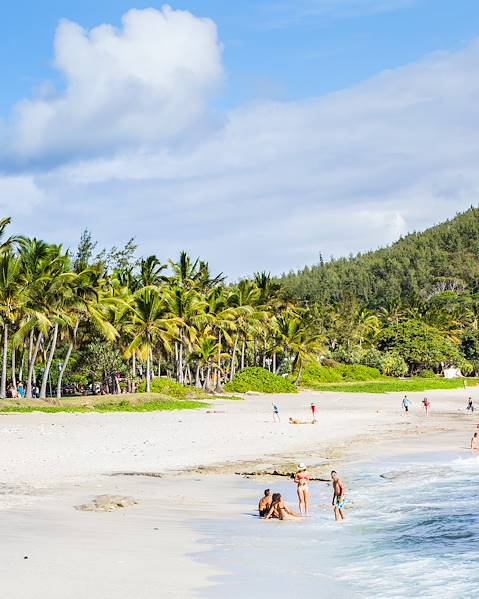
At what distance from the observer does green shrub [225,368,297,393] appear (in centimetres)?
6412

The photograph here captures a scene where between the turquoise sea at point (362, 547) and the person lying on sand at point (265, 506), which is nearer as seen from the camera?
the turquoise sea at point (362, 547)

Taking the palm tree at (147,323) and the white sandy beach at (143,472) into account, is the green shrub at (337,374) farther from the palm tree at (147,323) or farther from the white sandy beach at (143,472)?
the white sandy beach at (143,472)

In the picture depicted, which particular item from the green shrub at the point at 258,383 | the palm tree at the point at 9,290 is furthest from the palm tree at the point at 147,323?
the green shrub at the point at 258,383

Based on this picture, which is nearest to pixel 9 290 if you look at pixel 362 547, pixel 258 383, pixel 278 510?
pixel 258 383

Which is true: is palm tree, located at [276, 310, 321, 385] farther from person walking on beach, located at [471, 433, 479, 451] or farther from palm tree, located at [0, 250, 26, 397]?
person walking on beach, located at [471, 433, 479, 451]

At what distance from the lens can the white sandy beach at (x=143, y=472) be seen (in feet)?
32.3

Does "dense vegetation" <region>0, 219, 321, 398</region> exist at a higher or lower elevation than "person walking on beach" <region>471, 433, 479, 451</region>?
higher

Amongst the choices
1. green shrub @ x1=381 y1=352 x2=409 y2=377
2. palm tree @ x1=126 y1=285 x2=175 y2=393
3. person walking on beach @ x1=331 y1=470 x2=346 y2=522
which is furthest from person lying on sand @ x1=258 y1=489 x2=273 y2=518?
green shrub @ x1=381 y1=352 x2=409 y2=377

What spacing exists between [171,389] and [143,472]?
3235 cm

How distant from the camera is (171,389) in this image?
53656mm

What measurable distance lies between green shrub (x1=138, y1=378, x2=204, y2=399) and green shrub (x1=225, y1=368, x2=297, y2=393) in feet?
28.8

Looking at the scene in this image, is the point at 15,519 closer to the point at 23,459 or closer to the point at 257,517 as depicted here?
the point at 257,517

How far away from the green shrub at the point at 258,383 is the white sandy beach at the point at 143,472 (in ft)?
44.3

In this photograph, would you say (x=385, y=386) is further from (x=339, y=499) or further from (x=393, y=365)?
(x=339, y=499)
